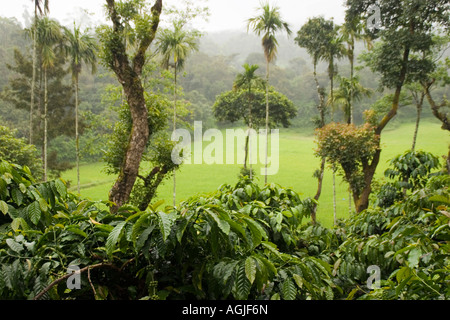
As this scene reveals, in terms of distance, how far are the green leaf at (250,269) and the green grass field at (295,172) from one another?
12407mm

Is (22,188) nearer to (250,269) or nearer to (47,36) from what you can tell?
(250,269)

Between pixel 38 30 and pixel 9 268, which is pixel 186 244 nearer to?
pixel 9 268

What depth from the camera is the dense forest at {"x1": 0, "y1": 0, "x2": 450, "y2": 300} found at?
1102 millimetres

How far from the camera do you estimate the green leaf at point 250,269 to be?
100 cm

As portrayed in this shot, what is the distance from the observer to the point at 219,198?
7.59ft

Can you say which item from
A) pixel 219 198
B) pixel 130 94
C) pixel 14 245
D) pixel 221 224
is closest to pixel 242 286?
pixel 221 224

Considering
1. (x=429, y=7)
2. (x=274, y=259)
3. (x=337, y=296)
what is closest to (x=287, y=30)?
(x=429, y=7)

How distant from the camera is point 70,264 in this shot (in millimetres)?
1093

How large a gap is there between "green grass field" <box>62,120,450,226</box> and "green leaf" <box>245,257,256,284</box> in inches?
488

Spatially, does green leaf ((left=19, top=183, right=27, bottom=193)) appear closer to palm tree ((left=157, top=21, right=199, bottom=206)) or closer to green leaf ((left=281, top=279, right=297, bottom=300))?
green leaf ((left=281, top=279, right=297, bottom=300))

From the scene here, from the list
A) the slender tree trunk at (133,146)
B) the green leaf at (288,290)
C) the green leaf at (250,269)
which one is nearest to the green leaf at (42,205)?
the green leaf at (250,269)

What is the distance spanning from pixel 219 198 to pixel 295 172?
1672 cm

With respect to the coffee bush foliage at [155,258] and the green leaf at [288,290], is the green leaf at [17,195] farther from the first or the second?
the green leaf at [288,290]

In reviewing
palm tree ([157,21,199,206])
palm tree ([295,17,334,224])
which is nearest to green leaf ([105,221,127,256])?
palm tree ([157,21,199,206])
